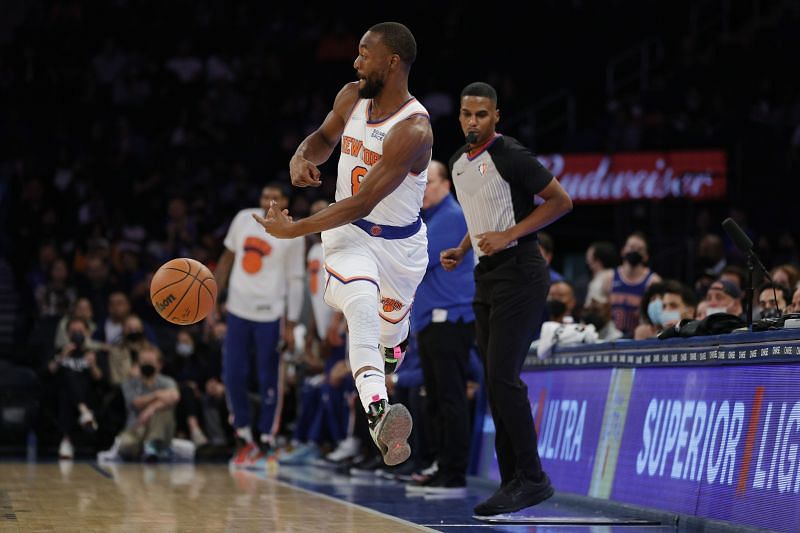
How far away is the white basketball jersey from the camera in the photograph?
6.14 meters

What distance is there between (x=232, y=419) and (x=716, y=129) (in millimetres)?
A: 9491

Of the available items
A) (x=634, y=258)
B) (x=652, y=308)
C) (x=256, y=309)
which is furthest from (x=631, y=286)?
(x=256, y=309)

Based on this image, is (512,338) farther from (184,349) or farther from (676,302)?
(184,349)

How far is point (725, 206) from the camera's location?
1698cm

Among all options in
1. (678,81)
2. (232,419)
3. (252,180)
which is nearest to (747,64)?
(678,81)

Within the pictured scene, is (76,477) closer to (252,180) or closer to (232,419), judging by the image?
(232,419)

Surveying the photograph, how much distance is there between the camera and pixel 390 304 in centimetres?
637

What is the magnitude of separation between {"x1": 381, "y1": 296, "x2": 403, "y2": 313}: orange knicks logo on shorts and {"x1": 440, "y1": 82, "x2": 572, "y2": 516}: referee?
0.63 m

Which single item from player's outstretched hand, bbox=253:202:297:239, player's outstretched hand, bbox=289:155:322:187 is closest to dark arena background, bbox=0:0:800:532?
player's outstretched hand, bbox=253:202:297:239

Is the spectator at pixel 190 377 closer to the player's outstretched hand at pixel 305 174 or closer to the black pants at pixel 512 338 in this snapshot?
the black pants at pixel 512 338

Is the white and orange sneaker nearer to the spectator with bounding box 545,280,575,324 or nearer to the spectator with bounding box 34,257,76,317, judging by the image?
the spectator with bounding box 545,280,575,324

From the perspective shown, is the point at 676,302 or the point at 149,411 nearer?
the point at 676,302

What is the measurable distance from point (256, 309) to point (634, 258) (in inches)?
136

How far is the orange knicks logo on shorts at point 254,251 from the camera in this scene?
434 inches
